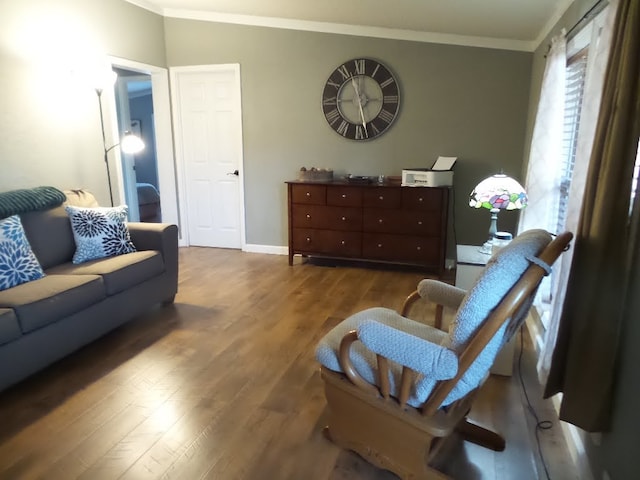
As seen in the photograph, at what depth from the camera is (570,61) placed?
2736 millimetres

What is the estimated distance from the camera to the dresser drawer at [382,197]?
413 centimetres

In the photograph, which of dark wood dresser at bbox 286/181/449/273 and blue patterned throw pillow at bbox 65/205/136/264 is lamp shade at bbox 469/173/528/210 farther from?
blue patterned throw pillow at bbox 65/205/136/264

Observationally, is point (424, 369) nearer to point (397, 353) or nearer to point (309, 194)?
point (397, 353)

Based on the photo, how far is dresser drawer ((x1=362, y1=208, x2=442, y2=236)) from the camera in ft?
13.4

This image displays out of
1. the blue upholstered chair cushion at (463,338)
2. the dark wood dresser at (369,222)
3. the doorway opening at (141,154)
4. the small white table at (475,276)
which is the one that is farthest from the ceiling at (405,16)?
the blue upholstered chair cushion at (463,338)

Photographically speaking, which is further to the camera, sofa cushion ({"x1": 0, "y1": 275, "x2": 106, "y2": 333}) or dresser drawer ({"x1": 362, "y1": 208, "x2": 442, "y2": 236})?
dresser drawer ({"x1": 362, "y1": 208, "x2": 442, "y2": 236})

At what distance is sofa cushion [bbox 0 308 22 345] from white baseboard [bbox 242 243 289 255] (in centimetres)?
302

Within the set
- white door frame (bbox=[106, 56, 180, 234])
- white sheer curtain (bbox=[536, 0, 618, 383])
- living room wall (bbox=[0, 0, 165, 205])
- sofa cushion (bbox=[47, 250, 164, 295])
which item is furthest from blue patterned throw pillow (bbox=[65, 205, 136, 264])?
white sheer curtain (bbox=[536, 0, 618, 383])

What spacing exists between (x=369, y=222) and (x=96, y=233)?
2342 mm

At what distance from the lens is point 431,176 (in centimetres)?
399

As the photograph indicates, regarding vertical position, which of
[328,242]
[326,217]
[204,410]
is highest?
[326,217]

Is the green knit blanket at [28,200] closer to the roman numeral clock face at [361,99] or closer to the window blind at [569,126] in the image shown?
the roman numeral clock face at [361,99]

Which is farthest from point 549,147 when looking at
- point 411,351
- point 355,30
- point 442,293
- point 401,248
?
point 355,30

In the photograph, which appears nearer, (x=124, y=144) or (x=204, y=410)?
(x=204, y=410)
